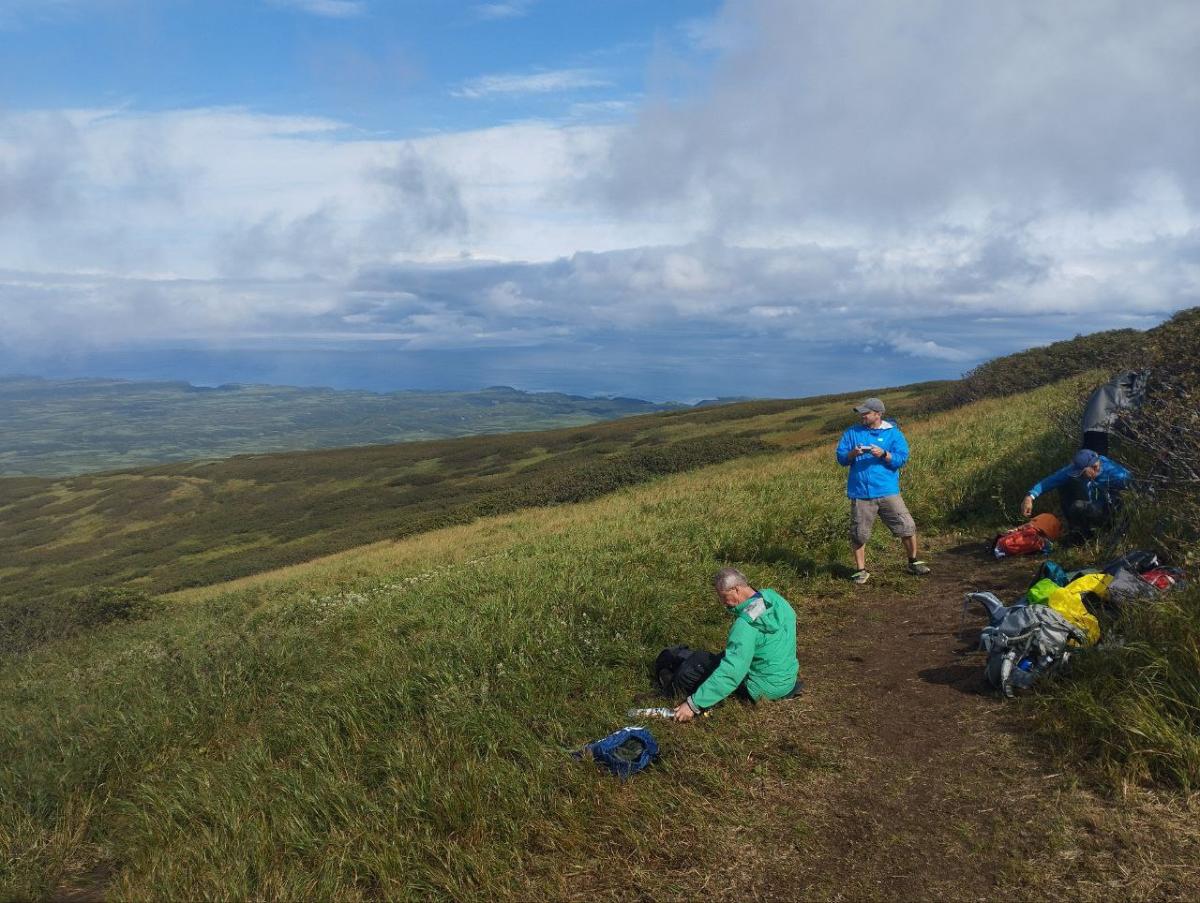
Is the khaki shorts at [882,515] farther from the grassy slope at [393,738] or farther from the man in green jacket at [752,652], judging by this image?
the man in green jacket at [752,652]

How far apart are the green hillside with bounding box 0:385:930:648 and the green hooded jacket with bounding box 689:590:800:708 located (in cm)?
1957

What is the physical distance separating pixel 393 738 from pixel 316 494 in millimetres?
70493

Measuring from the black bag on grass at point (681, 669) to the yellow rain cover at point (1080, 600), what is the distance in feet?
8.83

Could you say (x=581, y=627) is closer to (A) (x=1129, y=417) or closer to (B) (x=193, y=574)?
(A) (x=1129, y=417)

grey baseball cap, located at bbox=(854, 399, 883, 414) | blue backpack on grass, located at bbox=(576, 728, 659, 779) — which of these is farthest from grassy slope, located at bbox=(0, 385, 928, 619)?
blue backpack on grass, located at bbox=(576, 728, 659, 779)

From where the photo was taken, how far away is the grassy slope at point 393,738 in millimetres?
4113

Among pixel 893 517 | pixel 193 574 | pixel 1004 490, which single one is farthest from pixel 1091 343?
pixel 193 574

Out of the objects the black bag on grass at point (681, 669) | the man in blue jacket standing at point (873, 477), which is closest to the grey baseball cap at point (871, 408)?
the man in blue jacket standing at point (873, 477)

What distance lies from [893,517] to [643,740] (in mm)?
5040

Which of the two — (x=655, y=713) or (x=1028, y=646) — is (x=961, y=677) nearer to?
(x=1028, y=646)

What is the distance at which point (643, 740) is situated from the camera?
473 centimetres

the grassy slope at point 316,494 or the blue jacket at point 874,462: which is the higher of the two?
the blue jacket at point 874,462

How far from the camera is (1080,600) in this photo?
5676 mm

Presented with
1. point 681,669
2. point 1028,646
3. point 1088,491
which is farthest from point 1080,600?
point 1088,491
